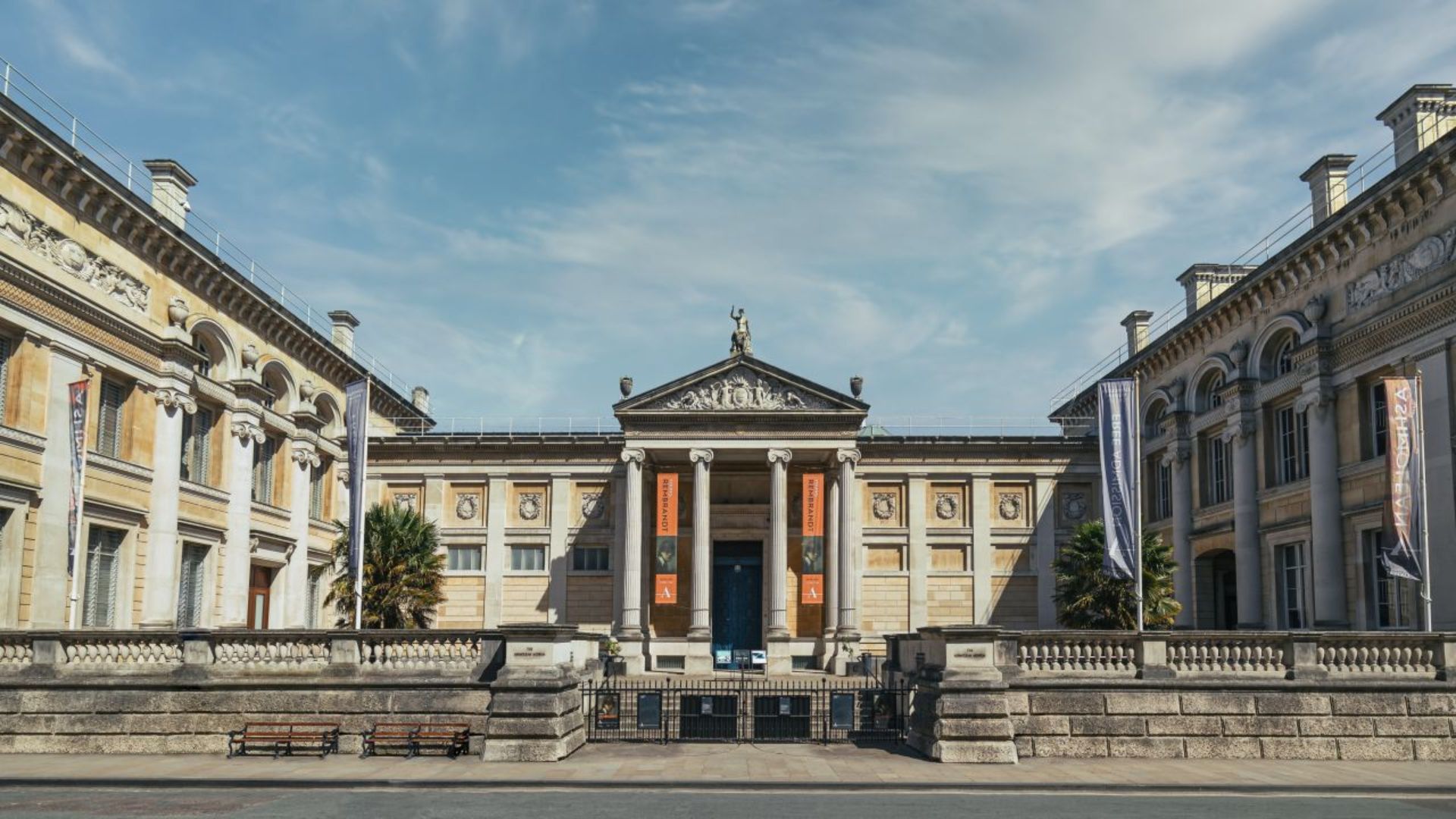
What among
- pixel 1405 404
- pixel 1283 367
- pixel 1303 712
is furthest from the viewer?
pixel 1283 367

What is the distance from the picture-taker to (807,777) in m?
20.7

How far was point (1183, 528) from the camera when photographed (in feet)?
143

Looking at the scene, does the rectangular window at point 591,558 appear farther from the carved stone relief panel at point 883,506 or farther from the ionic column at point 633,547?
the carved stone relief panel at point 883,506

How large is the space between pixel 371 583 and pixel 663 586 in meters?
13.0

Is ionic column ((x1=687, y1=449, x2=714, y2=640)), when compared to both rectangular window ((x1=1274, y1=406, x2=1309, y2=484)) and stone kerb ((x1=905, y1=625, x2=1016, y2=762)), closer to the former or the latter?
rectangular window ((x1=1274, y1=406, x2=1309, y2=484))

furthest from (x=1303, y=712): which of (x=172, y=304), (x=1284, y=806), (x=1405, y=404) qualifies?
(x=172, y=304)

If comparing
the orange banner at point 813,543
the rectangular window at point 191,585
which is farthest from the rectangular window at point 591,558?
the rectangular window at point 191,585

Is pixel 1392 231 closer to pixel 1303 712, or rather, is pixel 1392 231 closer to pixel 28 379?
pixel 1303 712

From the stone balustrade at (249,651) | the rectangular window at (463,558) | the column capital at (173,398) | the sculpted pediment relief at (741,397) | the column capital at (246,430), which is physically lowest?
the stone balustrade at (249,651)

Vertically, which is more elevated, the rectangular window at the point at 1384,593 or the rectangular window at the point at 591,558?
the rectangular window at the point at 591,558

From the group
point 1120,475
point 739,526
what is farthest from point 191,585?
point 1120,475

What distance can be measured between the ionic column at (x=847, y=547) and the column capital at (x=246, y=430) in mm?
21468

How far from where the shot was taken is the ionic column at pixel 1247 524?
1496 inches

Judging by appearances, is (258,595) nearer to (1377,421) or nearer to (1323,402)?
(1323,402)
